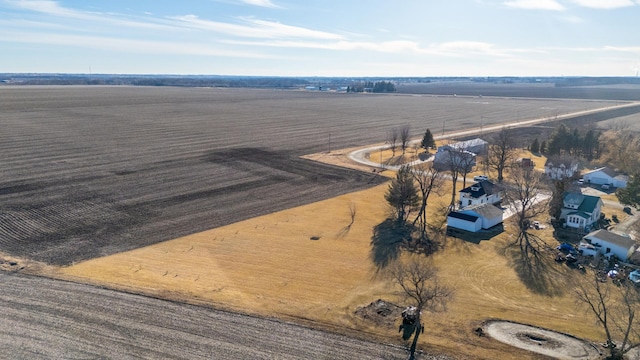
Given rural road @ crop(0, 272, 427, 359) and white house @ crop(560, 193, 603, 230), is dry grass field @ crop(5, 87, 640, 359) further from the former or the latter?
white house @ crop(560, 193, 603, 230)

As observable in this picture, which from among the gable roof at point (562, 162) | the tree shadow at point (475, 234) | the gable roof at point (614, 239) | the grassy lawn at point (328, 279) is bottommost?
the grassy lawn at point (328, 279)

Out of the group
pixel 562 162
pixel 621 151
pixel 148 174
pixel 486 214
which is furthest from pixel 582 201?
pixel 148 174

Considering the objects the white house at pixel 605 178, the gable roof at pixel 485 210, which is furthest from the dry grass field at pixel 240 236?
the white house at pixel 605 178

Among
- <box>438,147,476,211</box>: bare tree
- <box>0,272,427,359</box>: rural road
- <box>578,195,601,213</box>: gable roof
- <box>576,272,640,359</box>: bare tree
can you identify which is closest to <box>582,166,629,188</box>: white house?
<box>438,147,476,211</box>: bare tree

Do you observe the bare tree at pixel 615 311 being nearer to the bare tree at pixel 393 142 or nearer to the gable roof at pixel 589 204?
the gable roof at pixel 589 204

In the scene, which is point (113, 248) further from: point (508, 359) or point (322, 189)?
point (508, 359)

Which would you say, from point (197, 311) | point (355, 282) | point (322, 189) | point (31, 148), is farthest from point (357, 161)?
point (31, 148)
